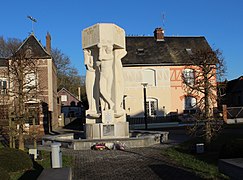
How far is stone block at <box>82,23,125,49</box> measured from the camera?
594 inches

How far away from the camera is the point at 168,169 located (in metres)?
9.14

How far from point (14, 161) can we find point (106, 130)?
6.19m

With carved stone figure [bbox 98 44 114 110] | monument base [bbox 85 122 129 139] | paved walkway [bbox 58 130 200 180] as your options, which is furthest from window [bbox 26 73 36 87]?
paved walkway [bbox 58 130 200 180]

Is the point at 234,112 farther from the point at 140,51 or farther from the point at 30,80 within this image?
the point at 30,80

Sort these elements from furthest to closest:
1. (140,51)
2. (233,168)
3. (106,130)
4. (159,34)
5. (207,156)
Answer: (159,34) → (140,51) → (106,130) → (207,156) → (233,168)

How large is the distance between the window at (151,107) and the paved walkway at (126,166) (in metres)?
21.3

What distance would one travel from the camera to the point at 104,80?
15.0 metres

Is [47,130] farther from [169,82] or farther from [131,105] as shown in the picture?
[169,82]

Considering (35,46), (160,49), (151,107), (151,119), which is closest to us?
(35,46)

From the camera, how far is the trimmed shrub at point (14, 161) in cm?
941

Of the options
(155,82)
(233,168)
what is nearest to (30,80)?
(233,168)

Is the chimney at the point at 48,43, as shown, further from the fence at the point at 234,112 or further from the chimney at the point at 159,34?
the fence at the point at 234,112

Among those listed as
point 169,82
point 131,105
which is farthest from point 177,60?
point 131,105

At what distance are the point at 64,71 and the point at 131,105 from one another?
20779mm
